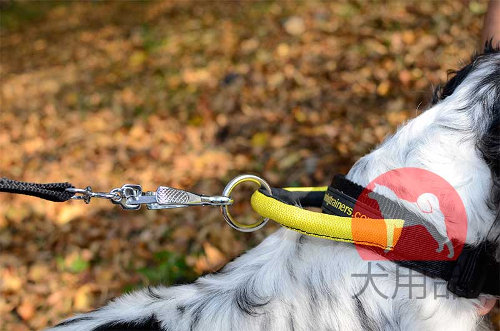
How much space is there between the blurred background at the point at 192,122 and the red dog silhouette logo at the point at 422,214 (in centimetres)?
170

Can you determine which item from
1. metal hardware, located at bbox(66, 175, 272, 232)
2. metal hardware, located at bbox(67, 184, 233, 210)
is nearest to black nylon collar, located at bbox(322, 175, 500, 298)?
metal hardware, located at bbox(66, 175, 272, 232)

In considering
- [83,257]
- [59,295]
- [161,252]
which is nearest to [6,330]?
[59,295]

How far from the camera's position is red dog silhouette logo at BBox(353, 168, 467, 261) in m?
1.70

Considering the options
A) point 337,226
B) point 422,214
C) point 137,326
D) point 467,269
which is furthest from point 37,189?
point 467,269

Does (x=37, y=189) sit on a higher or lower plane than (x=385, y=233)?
higher

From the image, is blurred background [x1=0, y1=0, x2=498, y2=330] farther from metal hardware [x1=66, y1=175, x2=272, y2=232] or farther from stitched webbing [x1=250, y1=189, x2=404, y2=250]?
stitched webbing [x1=250, y1=189, x2=404, y2=250]

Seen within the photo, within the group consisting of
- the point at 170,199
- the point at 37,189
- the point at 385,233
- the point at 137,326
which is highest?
the point at 37,189

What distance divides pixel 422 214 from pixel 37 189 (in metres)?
1.39

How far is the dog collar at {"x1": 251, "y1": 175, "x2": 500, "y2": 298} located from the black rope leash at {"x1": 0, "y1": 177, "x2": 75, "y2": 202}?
872mm

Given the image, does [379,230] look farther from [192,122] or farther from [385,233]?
[192,122]

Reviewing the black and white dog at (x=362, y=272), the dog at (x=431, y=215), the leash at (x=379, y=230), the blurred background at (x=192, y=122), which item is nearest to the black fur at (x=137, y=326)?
the black and white dog at (x=362, y=272)

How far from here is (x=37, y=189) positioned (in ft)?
6.56

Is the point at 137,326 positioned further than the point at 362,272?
Yes

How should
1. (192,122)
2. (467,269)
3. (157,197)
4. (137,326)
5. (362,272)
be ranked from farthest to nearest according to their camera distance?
(192,122) → (157,197) → (137,326) → (362,272) → (467,269)
